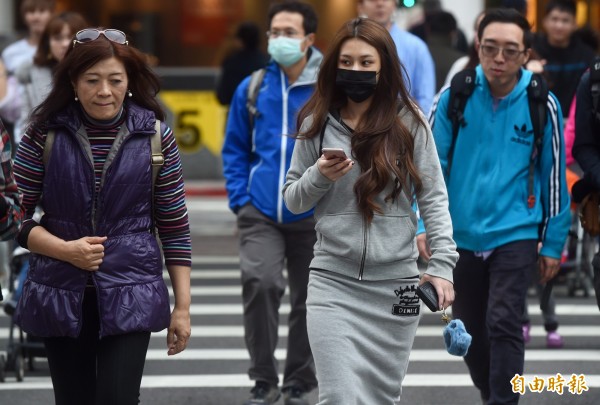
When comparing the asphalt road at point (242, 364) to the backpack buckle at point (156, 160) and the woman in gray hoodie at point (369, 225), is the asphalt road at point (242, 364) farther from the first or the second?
A: the backpack buckle at point (156, 160)

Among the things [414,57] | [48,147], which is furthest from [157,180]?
[414,57]

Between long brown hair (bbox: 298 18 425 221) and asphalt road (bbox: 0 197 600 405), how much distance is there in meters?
2.69

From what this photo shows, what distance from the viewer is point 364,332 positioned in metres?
5.29

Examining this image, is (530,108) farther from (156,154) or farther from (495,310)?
(156,154)

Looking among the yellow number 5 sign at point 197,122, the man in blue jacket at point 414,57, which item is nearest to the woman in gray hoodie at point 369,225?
the man in blue jacket at point 414,57

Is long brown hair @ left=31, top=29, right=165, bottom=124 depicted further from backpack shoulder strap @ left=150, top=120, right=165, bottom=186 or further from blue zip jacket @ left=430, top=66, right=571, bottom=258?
blue zip jacket @ left=430, top=66, right=571, bottom=258

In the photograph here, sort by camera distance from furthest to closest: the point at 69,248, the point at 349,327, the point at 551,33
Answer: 1. the point at 551,33
2. the point at 349,327
3. the point at 69,248

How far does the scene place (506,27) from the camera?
6.61 metres

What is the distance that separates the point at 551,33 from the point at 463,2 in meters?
9.72

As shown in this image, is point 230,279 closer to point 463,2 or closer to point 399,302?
point 399,302

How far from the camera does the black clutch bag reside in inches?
203

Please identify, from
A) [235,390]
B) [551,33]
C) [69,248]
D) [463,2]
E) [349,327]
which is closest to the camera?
[69,248]

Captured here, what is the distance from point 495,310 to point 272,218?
1.42 metres

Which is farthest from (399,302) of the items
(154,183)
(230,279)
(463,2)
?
(463,2)
